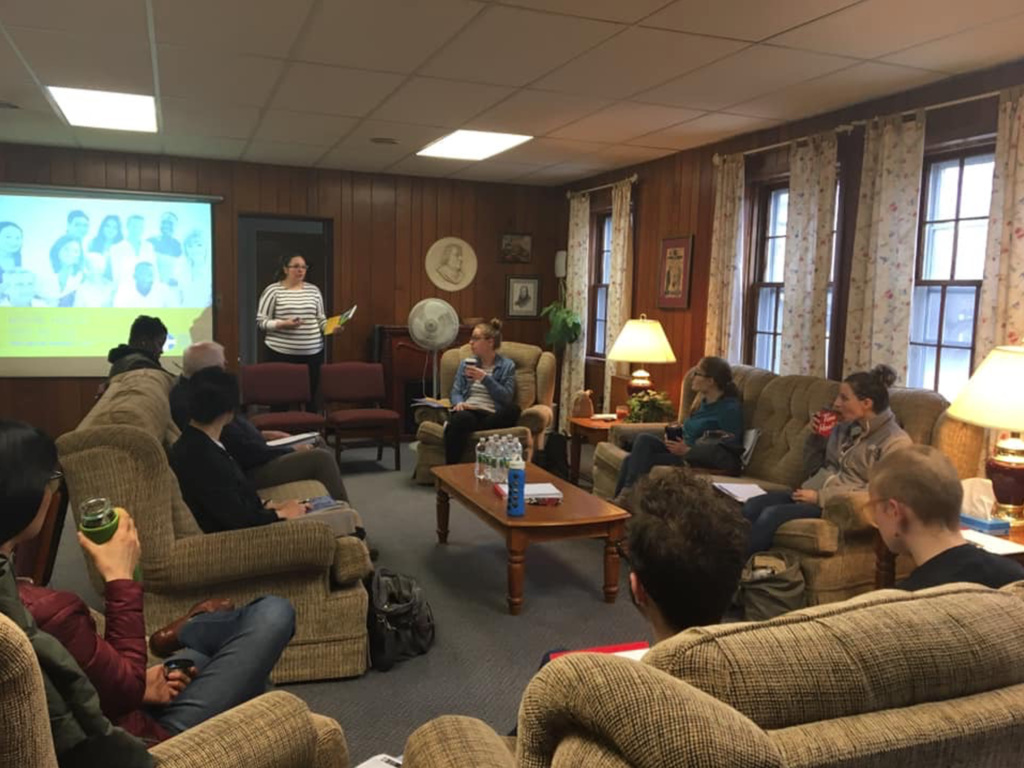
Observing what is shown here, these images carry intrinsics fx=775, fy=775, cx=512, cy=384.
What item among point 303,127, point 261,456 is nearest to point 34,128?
point 303,127

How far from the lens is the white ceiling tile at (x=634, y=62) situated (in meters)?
3.20

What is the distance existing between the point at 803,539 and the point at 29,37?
3.85 meters

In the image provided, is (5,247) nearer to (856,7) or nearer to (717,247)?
(717,247)

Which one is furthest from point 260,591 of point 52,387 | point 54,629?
point 52,387

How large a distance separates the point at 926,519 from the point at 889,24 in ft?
6.55

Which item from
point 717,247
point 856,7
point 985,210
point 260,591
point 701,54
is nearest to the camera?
point 260,591

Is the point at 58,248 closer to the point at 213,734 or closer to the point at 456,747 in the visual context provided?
the point at 213,734

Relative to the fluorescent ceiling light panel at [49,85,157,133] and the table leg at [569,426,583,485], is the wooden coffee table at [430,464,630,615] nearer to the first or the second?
the table leg at [569,426,583,485]

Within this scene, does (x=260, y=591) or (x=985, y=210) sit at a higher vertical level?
(x=985, y=210)

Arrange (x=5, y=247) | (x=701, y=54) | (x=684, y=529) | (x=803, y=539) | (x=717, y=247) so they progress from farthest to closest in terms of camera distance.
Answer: (x=5, y=247)
(x=717, y=247)
(x=701, y=54)
(x=803, y=539)
(x=684, y=529)

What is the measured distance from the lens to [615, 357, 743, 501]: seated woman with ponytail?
13.8 feet

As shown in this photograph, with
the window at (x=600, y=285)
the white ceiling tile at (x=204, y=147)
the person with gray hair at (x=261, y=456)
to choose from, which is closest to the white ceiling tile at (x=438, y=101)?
the white ceiling tile at (x=204, y=147)

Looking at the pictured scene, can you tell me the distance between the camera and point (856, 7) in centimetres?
→ 279

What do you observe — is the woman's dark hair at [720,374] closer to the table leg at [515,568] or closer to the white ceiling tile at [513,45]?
the table leg at [515,568]
